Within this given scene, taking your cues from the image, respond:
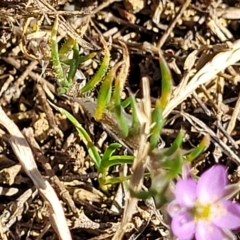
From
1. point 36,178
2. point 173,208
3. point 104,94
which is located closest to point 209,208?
point 173,208

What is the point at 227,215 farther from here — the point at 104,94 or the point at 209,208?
the point at 104,94

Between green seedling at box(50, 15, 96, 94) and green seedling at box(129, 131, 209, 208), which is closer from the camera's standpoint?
green seedling at box(129, 131, 209, 208)

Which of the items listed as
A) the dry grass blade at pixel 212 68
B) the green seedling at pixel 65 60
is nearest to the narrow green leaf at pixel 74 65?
the green seedling at pixel 65 60

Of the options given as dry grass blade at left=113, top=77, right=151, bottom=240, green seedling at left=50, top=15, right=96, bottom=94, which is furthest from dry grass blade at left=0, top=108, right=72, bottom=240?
dry grass blade at left=113, top=77, right=151, bottom=240

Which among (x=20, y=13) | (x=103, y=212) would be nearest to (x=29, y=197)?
(x=103, y=212)

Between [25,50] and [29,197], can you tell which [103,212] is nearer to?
[29,197]

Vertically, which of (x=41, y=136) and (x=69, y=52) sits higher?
(x=69, y=52)

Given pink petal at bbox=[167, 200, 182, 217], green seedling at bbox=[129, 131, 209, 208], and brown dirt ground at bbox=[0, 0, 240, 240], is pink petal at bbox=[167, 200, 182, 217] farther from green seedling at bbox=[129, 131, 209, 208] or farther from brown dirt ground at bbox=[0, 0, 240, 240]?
brown dirt ground at bbox=[0, 0, 240, 240]
